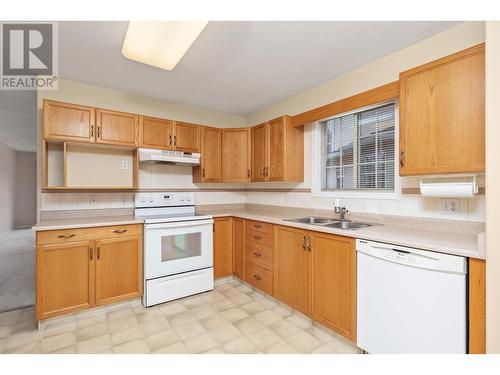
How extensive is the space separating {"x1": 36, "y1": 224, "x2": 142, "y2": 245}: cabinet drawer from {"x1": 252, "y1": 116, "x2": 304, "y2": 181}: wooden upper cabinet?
1680 millimetres

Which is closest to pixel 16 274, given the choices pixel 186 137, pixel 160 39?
pixel 186 137

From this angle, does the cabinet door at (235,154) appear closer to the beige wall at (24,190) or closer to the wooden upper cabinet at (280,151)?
the wooden upper cabinet at (280,151)

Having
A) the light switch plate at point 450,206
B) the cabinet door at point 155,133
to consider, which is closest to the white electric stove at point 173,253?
the cabinet door at point 155,133

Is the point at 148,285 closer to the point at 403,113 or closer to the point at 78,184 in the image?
the point at 78,184

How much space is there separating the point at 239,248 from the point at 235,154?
1.33m

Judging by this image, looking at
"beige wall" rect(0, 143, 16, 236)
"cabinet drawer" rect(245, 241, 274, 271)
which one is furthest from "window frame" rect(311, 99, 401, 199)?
"beige wall" rect(0, 143, 16, 236)

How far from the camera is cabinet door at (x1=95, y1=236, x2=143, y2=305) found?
8.14 ft

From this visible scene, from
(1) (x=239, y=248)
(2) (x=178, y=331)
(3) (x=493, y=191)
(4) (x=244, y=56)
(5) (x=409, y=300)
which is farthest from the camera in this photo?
(1) (x=239, y=248)

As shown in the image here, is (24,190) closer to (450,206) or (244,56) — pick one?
(244,56)

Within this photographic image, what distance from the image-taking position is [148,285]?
2666 millimetres

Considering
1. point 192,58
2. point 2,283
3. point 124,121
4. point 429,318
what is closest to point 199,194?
point 124,121

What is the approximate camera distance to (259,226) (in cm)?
293

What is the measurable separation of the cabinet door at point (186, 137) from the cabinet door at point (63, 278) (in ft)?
4.97
